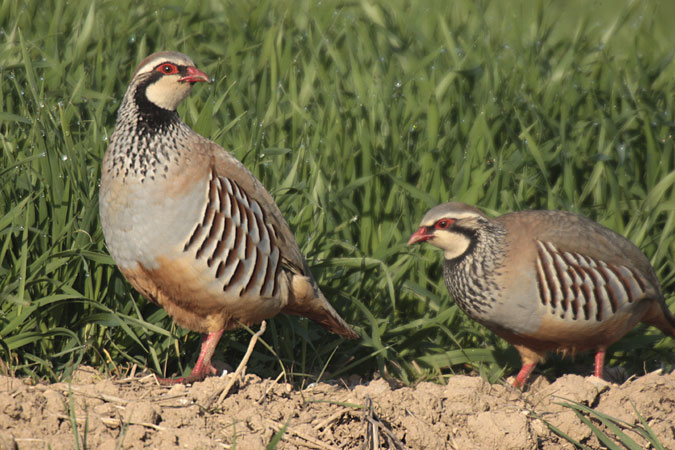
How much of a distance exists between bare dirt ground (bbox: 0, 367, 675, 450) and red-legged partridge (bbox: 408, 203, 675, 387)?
53cm

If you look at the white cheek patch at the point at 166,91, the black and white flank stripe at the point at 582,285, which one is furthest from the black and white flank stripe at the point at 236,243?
the black and white flank stripe at the point at 582,285

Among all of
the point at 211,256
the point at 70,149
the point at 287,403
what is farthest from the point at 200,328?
the point at 70,149

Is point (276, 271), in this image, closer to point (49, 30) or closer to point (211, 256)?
point (211, 256)

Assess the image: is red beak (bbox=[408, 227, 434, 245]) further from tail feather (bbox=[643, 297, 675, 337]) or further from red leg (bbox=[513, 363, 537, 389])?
tail feather (bbox=[643, 297, 675, 337])

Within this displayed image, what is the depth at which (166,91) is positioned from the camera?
3.74m

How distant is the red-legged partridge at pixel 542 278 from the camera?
4.23 metres

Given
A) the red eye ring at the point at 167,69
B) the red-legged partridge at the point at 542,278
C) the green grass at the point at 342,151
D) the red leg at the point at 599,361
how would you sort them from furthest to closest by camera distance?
1. the red leg at the point at 599,361
2. the red-legged partridge at the point at 542,278
3. the green grass at the point at 342,151
4. the red eye ring at the point at 167,69

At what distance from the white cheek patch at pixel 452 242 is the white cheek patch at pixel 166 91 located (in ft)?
4.51

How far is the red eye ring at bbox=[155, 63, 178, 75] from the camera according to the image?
371 centimetres

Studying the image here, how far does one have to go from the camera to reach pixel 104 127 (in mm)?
4340

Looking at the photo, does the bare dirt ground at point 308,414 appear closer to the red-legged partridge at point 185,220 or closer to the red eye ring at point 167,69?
the red-legged partridge at point 185,220

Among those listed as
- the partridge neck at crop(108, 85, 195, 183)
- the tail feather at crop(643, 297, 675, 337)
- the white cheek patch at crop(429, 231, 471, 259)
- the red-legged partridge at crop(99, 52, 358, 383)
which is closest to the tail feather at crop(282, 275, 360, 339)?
the red-legged partridge at crop(99, 52, 358, 383)

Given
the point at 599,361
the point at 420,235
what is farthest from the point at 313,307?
the point at 599,361

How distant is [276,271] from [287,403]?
70cm
